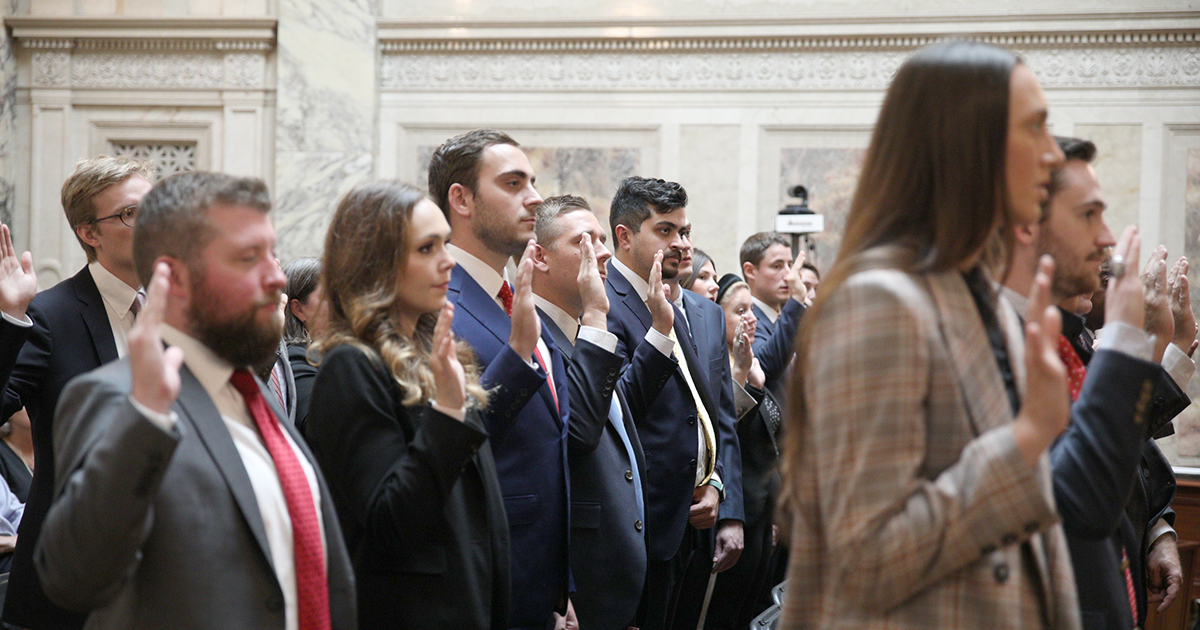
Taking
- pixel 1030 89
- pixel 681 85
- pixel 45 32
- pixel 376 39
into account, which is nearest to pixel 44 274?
pixel 45 32

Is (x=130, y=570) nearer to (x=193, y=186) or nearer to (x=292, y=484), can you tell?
(x=292, y=484)

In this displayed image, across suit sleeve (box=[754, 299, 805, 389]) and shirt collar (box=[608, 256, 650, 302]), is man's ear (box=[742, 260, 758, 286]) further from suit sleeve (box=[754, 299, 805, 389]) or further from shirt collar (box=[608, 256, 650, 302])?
shirt collar (box=[608, 256, 650, 302])

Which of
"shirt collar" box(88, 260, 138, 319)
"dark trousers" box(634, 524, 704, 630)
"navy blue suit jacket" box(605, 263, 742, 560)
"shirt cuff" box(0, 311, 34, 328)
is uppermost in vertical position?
"shirt collar" box(88, 260, 138, 319)

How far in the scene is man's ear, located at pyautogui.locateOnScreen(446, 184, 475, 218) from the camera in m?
3.05

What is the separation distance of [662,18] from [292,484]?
747 cm

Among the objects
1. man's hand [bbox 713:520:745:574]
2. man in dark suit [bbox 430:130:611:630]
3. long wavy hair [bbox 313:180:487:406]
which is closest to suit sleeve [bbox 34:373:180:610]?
long wavy hair [bbox 313:180:487:406]

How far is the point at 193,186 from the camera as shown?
1864 mm

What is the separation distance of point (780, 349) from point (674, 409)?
1.56 m

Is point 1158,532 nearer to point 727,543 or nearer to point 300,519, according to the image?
point 727,543

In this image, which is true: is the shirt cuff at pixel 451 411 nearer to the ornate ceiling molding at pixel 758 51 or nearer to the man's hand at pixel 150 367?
the man's hand at pixel 150 367

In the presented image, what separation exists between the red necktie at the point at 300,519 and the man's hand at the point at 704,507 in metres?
2.36

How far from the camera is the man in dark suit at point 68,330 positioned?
2406 millimetres

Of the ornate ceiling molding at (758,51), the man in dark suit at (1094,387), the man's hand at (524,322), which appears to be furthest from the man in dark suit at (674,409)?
the ornate ceiling molding at (758,51)

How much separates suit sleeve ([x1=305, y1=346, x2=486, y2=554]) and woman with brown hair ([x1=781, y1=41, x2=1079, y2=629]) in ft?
2.73
